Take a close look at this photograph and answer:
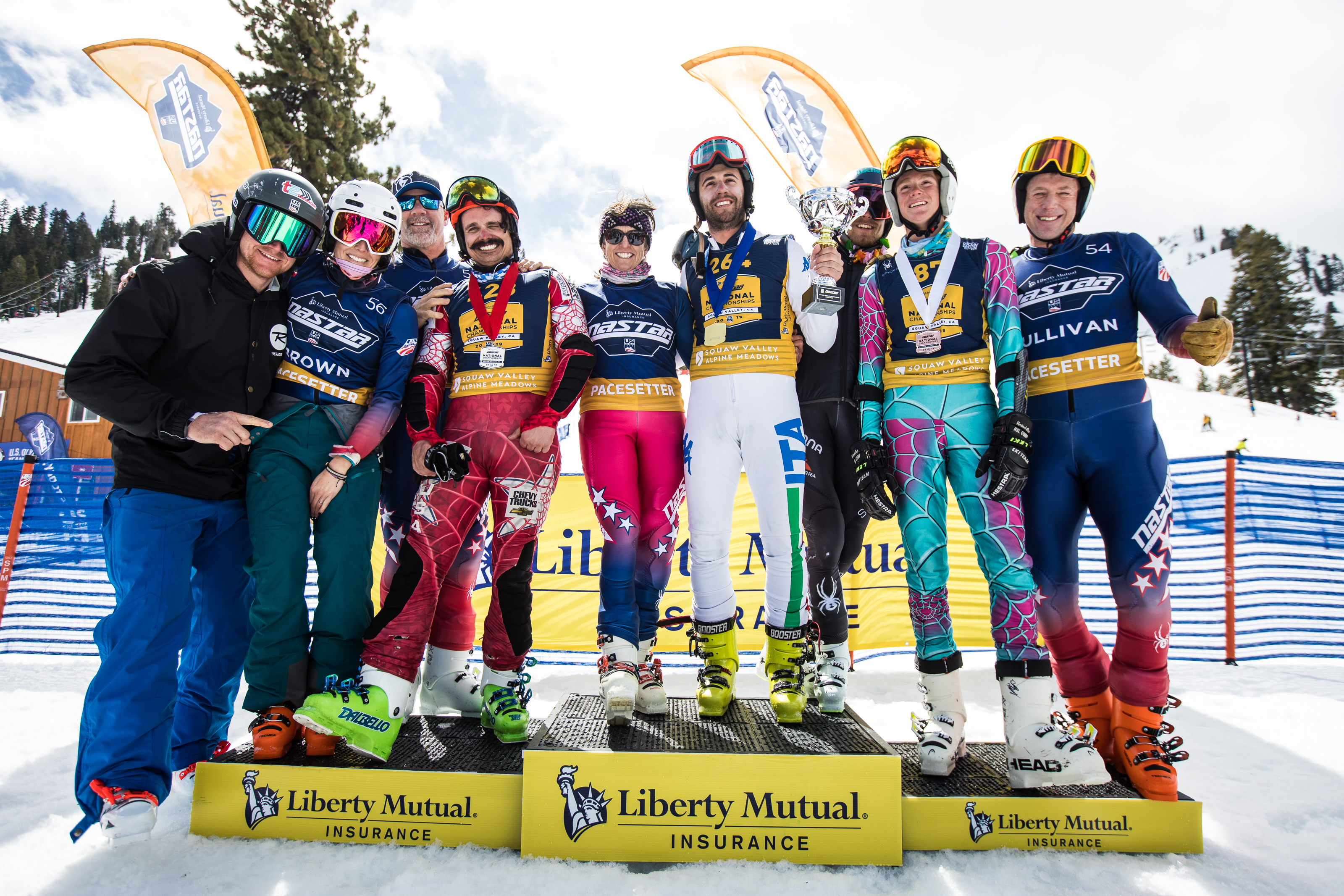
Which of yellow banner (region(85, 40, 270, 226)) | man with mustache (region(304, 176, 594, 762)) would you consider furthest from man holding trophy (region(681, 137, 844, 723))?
yellow banner (region(85, 40, 270, 226))

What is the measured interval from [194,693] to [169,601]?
2.32 ft

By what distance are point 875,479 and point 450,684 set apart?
8.20 feet

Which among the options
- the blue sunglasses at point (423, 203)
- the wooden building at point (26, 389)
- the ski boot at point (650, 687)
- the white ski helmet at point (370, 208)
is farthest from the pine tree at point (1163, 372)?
the wooden building at point (26, 389)

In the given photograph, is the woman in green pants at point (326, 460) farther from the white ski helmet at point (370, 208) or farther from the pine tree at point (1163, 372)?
the pine tree at point (1163, 372)

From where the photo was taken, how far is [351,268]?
3.25 m

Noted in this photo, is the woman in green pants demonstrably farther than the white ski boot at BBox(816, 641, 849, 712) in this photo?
No

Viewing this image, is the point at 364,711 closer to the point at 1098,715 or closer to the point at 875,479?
the point at 875,479

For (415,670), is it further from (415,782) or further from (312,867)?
(312,867)

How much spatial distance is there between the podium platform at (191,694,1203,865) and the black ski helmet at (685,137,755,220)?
9.22 ft

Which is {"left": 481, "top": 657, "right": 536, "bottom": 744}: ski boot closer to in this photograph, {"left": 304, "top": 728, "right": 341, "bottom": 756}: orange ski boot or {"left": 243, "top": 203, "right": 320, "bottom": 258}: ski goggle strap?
{"left": 304, "top": 728, "right": 341, "bottom": 756}: orange ski boot

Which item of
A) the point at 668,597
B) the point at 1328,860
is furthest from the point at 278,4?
the point at 1328,860

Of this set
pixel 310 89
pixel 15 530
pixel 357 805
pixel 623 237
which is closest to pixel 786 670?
pixel 357 805

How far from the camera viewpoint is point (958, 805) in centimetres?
257

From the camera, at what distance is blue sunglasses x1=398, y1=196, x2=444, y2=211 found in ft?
13.2
